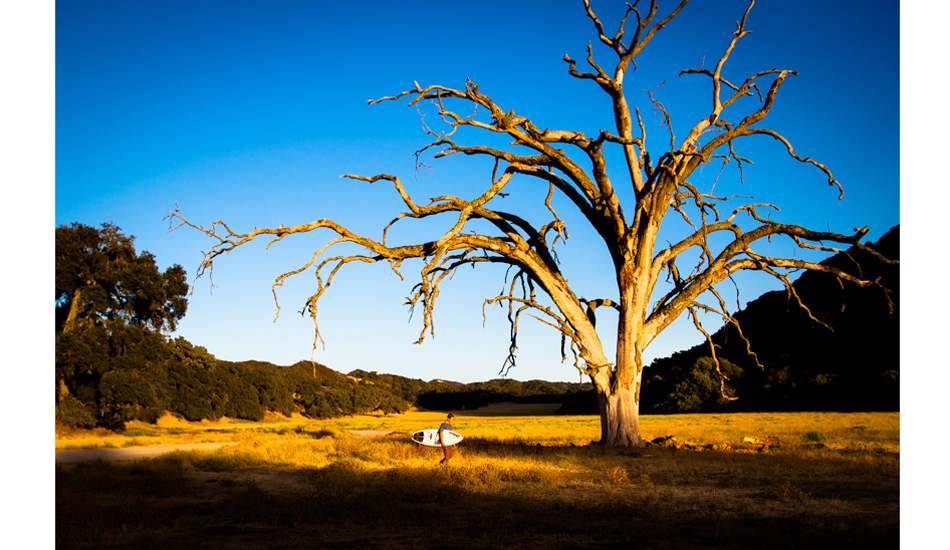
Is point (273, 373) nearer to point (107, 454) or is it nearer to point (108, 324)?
point (108, 324)

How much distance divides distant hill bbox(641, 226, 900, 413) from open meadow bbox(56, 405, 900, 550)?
79.9 feet

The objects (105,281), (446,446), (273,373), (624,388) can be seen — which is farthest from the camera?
(273,373)

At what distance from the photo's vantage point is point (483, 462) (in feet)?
39.3

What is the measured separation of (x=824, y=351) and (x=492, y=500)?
41394 mm

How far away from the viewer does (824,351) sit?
41875 millimetres

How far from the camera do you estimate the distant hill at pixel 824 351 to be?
3503 centimetres

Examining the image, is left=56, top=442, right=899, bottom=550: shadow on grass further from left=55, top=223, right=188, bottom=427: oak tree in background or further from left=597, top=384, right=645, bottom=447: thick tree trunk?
left=55, top=223, right=188, bottom=427: oak tree in background

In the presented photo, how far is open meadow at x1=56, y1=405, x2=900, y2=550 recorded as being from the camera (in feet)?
21.2

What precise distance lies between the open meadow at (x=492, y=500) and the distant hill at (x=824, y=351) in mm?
24342

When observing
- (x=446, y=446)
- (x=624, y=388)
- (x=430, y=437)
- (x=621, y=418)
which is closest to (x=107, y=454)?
(x=430, y=437)

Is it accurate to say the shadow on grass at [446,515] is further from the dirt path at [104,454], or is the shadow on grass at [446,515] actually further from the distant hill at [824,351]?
the distant hill at [824,351]

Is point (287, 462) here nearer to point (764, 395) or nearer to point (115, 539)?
point (115, 539)

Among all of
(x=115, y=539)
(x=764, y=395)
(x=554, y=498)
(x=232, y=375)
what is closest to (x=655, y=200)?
(x=554, y=498)

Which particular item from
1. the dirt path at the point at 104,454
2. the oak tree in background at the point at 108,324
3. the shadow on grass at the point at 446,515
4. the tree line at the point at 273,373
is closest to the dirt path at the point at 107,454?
the dirt path at the point at 104,454
